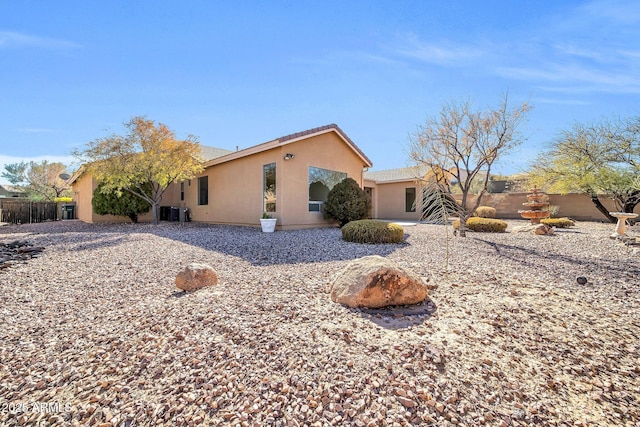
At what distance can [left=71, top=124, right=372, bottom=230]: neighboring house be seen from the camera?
1016cm

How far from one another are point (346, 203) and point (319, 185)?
5.25ft

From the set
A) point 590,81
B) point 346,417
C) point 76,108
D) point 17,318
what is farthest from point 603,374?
point 76,108

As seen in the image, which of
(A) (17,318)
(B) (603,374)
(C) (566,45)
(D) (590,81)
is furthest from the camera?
(D) (590,81)

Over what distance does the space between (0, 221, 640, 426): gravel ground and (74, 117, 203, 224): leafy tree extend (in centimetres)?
778

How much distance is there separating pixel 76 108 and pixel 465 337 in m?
13.9

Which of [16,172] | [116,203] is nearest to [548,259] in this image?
[116,203]

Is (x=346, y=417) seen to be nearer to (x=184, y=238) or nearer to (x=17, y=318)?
(x=17, y=318)

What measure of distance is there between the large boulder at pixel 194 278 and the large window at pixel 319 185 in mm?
7577

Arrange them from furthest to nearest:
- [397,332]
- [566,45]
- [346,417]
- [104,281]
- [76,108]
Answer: [76,108] → [566,45] → [104,281] → [397,332] → [346,417]

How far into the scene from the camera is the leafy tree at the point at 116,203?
1294 cm

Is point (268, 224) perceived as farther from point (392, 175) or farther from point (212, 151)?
point (392, 175)

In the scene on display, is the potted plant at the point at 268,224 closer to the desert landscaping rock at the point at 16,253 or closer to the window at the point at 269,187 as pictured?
the window at the point at 269,187

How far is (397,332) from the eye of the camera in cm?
231

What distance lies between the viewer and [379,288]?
2.84m
